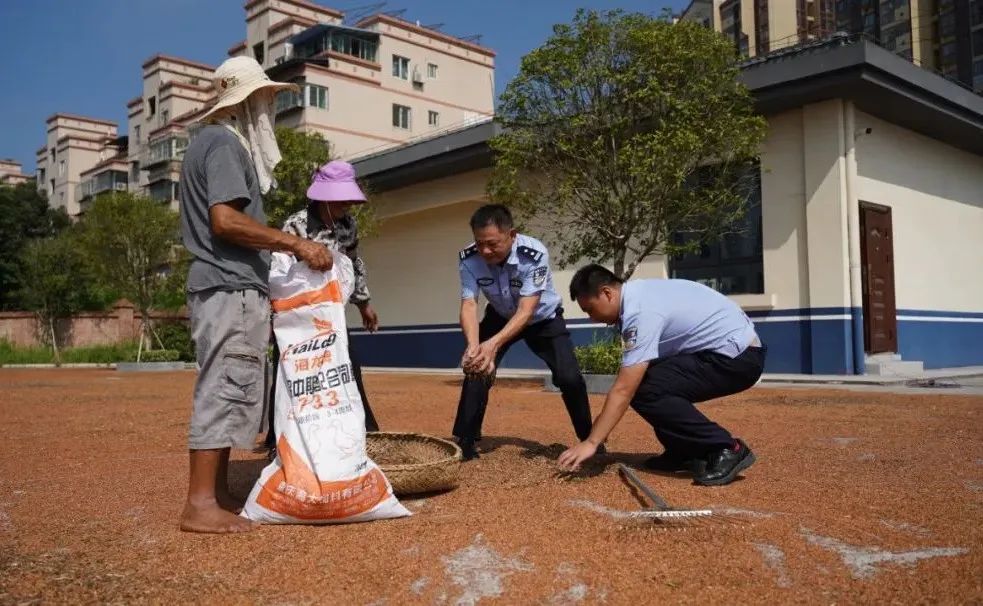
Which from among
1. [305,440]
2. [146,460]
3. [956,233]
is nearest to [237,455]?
[146,460]

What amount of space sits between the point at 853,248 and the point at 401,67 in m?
35.9

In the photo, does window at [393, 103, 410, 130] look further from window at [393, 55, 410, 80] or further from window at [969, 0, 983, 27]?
window at [969, 0, 983, 27]

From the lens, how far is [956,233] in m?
14.7

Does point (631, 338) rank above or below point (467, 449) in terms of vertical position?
above

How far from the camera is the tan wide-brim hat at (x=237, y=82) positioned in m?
3.23

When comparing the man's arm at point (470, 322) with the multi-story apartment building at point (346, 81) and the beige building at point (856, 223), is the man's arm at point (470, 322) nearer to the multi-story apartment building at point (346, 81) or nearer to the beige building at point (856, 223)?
the beige building at point (856, 223)

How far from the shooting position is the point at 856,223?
39.2 feet

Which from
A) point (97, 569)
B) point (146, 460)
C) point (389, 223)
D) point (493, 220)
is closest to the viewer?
point (97, 569)

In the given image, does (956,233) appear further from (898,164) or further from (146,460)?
(146,460)

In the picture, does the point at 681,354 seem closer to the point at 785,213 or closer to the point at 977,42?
the point at 785,213

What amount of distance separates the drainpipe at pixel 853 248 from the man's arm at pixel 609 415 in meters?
9.63

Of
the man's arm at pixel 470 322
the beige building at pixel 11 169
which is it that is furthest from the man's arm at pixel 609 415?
the beige building at pixel 11 169

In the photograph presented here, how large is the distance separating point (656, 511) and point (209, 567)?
5.53 feet

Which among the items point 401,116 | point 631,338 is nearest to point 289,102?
point 401,116
